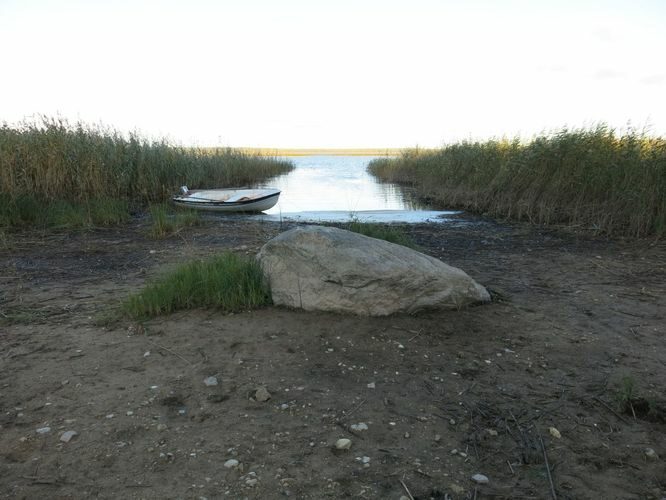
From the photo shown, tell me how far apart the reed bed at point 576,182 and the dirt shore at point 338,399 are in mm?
3809

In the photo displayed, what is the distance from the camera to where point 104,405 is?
2924mm

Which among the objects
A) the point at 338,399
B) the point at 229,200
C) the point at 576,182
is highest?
the point at 576,182

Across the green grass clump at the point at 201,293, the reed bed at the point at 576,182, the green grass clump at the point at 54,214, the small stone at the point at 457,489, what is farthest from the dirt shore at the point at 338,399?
the green grass clump at the point at 54,214

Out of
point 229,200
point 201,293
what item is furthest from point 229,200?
point 201,293

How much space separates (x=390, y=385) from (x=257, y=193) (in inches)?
441

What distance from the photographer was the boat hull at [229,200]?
12.9m

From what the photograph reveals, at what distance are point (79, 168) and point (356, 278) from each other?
9.32m

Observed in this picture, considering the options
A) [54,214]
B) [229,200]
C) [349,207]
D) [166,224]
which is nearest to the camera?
[166,224]

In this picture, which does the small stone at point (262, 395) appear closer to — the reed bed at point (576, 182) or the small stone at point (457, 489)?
the small stone at point (457, 489)

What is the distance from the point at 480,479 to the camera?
2.28 metres

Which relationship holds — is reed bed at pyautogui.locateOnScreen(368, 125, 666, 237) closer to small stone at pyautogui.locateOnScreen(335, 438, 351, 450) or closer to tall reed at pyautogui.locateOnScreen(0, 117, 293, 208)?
small stone at pyautogui.locateOnScreen(335, 438, 351, 450)

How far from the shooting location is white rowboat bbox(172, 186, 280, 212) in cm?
1290

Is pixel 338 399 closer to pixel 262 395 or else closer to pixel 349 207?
pixel 262 395

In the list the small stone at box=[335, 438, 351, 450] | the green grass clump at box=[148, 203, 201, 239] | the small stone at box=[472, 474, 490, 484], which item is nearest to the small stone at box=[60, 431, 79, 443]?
the small stone at box=[335, 438, 351, 450]
